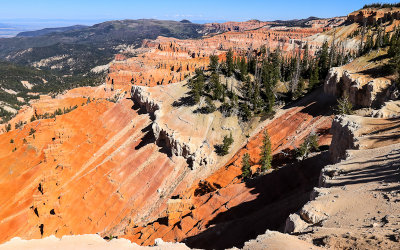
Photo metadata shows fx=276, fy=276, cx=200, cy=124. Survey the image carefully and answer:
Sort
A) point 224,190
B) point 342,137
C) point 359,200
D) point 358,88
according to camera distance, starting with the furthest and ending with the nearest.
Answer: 1. point 358,88
2. point 224,190
3. point 342,137
4. point 359,200

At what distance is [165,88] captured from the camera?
80875 millimetres

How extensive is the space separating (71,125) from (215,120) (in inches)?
1956

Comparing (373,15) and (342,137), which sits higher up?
(373,15)

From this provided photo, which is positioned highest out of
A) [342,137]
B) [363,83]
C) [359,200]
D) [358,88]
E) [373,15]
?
[373,15]

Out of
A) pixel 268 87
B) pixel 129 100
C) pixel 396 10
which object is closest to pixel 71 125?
pixel 129 100

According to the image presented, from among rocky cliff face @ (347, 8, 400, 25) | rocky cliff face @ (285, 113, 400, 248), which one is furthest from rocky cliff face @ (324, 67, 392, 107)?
rocky cliff face @ (347, 8, 400, 25)

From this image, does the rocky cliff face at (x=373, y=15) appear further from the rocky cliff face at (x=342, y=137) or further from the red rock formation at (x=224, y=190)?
the rocky cliff face at (x=342, y=137)

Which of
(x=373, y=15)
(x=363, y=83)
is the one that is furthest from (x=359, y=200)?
(x=373, y=15)

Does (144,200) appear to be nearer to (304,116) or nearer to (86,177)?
(86,177)

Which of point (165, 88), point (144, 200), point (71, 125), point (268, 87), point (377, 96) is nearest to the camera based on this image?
point (377, 96)

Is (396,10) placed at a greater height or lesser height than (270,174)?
greater

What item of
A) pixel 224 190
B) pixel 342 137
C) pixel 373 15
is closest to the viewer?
pixel 342 137

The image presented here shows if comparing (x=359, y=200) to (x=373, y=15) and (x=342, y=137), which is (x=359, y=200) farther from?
(x=373, y=15)

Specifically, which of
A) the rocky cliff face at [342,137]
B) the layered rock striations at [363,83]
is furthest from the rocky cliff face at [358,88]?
the rocky cliff face at [342,137]
